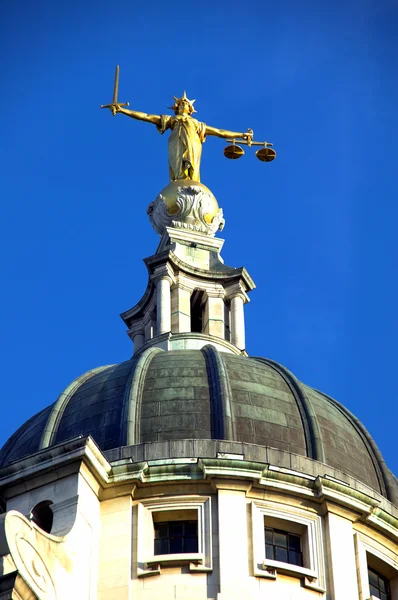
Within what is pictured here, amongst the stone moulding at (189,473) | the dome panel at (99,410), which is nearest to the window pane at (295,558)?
the stone moulding at (189,473)

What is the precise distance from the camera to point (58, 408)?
69812 mm

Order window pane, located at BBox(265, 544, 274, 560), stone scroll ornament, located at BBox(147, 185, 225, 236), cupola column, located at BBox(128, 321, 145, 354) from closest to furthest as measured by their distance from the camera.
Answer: window pane, located at BBox(265, 544, 274, 560) < cupola column, located at BBox(128, 321, 145, 354) < stone scroll ornament, located at BBox(147, 185, 225, 236)

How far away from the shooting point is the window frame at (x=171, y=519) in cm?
6247

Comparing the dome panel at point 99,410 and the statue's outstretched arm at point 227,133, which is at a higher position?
the statue's outstretched arm at point 227,133

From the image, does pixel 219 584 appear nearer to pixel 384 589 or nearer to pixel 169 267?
pixel 384 589

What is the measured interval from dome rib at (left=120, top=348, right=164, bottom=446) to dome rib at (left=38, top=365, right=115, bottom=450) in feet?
7.15

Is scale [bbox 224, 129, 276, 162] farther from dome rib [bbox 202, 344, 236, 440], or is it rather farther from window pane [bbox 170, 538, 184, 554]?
window pane [bbox 170, 538, 184, 554]

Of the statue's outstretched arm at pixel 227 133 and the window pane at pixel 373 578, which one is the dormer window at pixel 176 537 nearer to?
the window pane at pixel 373 578

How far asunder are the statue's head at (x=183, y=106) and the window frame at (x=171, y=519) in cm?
2735

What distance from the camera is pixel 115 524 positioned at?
6350 cm

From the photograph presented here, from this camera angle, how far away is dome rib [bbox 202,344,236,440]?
66.8m

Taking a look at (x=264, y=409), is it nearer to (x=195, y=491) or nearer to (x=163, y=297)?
(x=195, y=491)

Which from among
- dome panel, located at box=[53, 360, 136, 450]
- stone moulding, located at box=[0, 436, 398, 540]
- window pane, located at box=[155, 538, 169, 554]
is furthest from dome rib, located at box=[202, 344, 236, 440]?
window pane, located at box=[155, 538, 169, 554]

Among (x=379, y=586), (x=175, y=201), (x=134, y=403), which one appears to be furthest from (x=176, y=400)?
(x=175, y=201)
